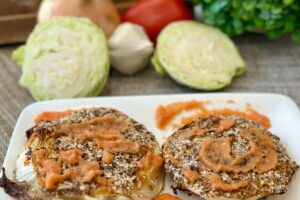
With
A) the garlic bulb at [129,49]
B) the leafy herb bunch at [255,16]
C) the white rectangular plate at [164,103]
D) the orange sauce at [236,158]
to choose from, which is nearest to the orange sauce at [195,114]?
the white rectangular plate at [164,103]

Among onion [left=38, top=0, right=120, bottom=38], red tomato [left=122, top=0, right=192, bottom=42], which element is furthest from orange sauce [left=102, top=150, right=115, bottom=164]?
red tomato [left=122, top=0, right=192, bottom=42]

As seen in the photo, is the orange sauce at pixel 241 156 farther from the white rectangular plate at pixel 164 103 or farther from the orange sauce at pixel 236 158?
the white rectangular plate at pixel 164 103

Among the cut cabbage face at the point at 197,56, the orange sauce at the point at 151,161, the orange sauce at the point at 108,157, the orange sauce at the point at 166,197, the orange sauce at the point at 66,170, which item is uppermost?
the orange sauce at the point at 66,170

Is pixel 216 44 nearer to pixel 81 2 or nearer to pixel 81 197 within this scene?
pixel 81 2

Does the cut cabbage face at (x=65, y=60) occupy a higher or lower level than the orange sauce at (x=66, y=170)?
lower

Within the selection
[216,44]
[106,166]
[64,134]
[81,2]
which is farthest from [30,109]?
[216,44]

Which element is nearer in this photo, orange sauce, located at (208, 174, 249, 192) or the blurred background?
orange sauce, located at (208, 174, 249, 192)

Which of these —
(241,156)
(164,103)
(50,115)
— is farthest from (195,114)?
(50,115)

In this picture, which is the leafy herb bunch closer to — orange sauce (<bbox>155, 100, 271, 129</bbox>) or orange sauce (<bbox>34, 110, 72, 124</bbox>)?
orange sauce (<bbox>155, 100, 271, 129</bbox>)
